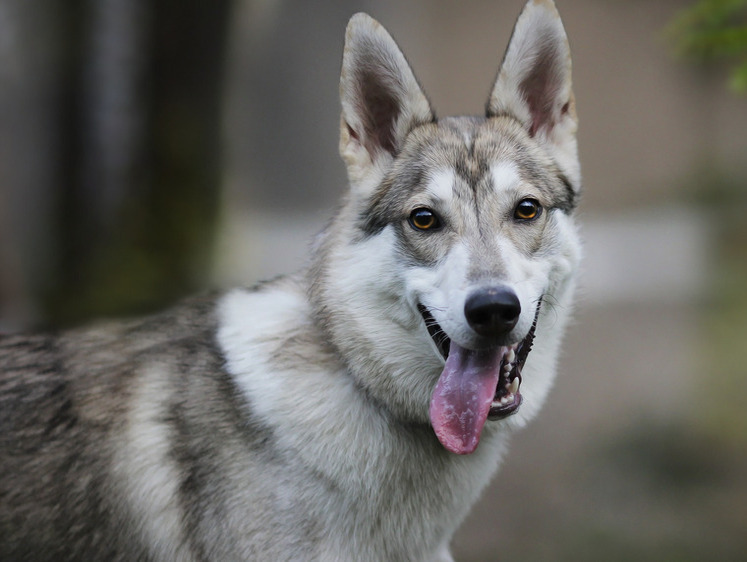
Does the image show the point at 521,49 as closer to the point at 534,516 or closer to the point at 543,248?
the point at 543,248

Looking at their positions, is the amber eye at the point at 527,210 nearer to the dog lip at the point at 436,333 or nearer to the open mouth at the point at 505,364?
the open mouth at the point at 505,364

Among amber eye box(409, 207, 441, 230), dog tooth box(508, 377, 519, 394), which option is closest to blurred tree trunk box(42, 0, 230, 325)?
amber eye box(409, 207, 441, 230)

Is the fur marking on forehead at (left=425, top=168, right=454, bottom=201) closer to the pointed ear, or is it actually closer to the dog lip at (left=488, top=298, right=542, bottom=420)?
the pointed ear

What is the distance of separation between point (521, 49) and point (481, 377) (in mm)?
1356

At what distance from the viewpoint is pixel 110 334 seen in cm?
338

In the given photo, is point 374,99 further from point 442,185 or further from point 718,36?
point 718,36

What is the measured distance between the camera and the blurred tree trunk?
8.77 metres

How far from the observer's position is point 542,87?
3420 mm

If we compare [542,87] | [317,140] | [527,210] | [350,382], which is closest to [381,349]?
[350,382]

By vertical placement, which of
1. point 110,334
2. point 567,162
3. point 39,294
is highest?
point 567,162

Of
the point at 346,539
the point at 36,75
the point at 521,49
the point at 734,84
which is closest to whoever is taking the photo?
the point at 346,539

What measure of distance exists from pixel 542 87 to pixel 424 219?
92 cm

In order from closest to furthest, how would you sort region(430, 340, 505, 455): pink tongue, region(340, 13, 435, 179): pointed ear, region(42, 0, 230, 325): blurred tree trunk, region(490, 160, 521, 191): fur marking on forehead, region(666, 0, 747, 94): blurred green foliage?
region(430, 340, 505, 455): pink tongue
region(490, 160, 521, 191): fur marking on forehead
region(340, 13, 435, 179): pointed ear
region(666, 0, 747, 94): blurred green foliage
region(42, 0, 230, 325): blurred tree trunk

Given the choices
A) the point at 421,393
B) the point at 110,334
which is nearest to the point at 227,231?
the point at 110,334
